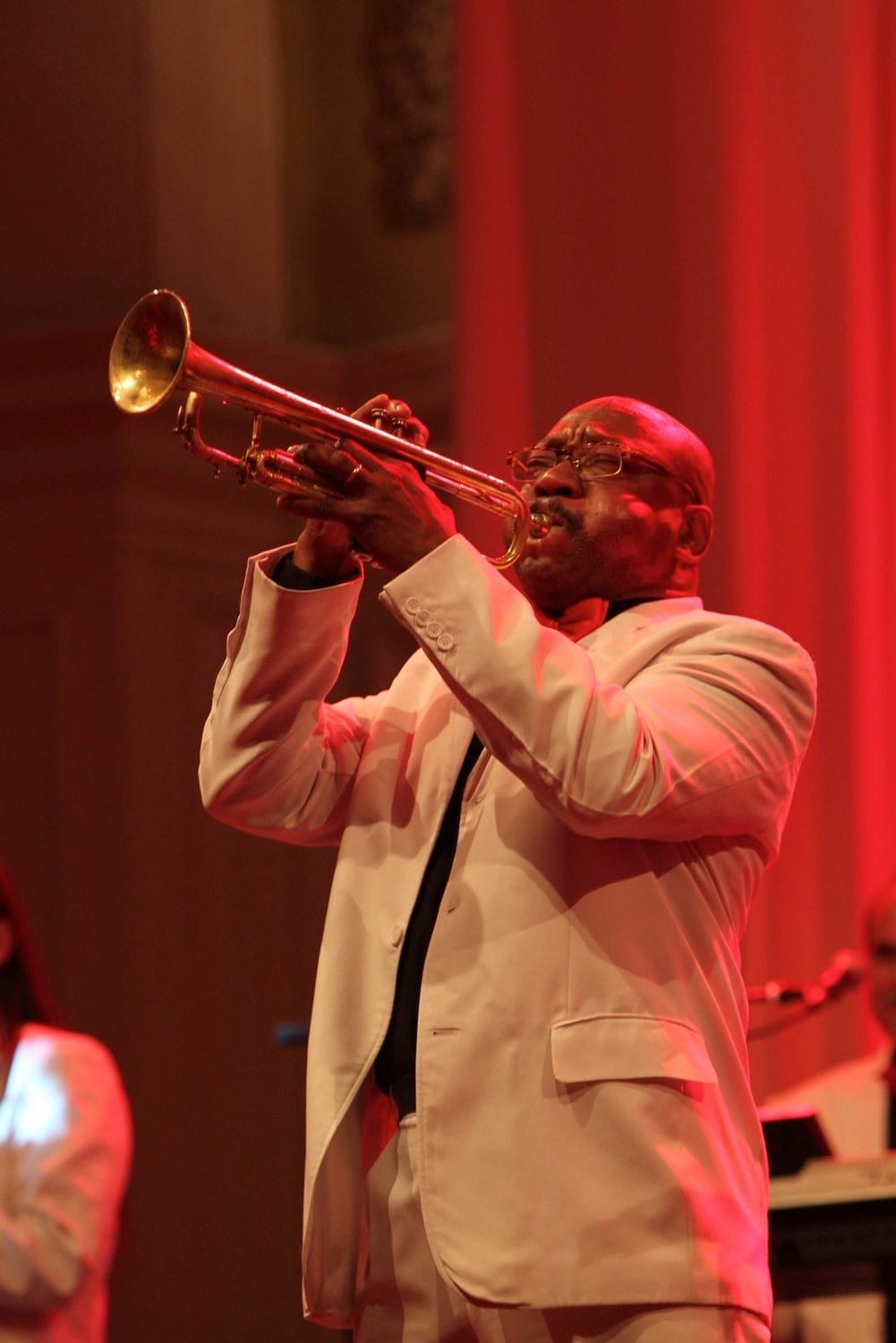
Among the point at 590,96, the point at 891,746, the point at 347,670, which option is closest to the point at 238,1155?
the point at 347,670

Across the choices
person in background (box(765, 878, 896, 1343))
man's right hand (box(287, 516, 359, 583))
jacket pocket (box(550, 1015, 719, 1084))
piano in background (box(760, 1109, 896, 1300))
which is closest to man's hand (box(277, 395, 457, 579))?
man's right hand (box(287, 516, 359, 583))

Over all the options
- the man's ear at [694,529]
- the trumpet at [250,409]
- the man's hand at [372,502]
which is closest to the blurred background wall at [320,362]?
the man's ear at [694,529]

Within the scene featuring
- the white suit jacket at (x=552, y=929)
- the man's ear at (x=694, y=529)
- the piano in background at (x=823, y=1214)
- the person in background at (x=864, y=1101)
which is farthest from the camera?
the person in background at (x=864, y=1101)

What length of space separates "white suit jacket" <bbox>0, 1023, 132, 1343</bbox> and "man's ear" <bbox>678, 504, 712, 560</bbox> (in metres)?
1.63

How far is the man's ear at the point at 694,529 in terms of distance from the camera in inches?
101

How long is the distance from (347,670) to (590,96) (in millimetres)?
1857

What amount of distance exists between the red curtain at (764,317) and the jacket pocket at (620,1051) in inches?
100

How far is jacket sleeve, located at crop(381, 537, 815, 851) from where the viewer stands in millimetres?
2092

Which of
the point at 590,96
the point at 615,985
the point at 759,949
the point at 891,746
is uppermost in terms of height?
the point at 590,96

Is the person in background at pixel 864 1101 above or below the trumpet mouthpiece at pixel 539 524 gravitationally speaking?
below

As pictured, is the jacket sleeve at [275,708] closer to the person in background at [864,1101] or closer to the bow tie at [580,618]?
the bow tie at [580,618]

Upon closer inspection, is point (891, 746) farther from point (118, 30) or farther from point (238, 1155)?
point (118, 30)

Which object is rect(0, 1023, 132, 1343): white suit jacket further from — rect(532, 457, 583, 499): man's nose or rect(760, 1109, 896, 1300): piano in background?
rect(532, 457, 583, 499): man's nose

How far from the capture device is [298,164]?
6496mm
